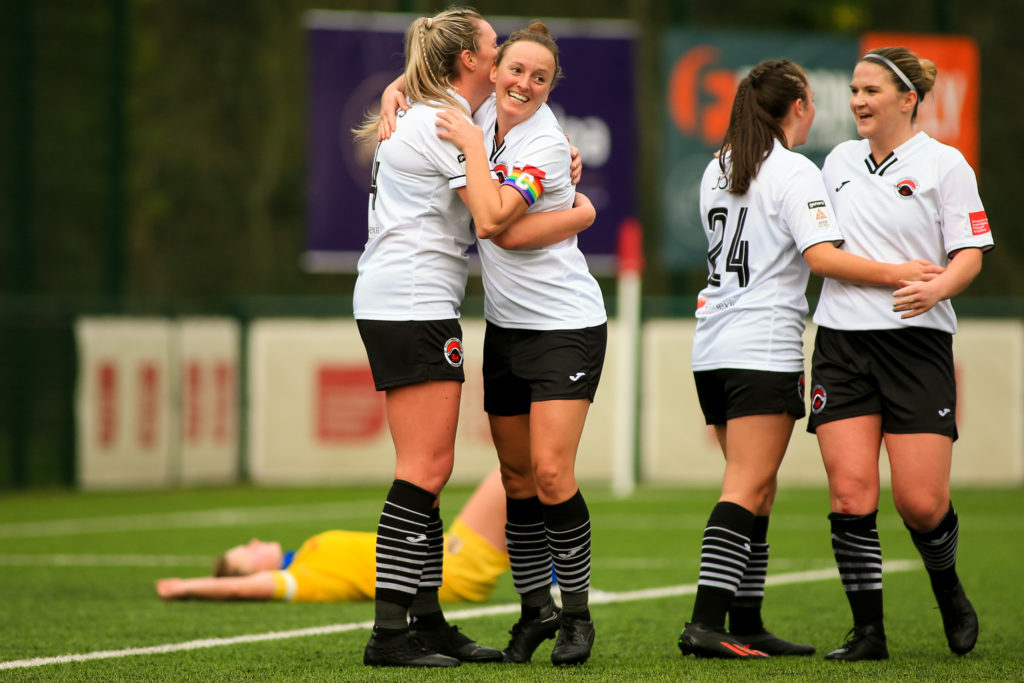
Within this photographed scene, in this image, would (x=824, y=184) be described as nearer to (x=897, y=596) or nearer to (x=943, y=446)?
(x=943, y=446)

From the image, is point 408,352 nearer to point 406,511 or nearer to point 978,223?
Answer: point 406,511

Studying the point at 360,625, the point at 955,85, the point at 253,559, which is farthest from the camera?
the point at 955,85

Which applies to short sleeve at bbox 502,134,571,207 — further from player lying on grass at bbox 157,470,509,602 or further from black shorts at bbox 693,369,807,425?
player lying on grass at bbox 157,470,509,602

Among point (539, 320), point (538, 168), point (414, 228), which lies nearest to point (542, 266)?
point (539, 320)

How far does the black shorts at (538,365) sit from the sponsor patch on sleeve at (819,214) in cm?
75

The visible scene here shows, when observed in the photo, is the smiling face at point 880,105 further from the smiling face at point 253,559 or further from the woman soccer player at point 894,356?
the smiling face at point 253,559

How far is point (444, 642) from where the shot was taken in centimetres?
462

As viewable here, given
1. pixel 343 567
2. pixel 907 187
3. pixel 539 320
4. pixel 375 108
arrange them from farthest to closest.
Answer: pixel 375 108 < pixel 343 567 < pixel 907 187 < pixel 539 320

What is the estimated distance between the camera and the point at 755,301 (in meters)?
4.64

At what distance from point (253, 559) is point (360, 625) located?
0.94 m

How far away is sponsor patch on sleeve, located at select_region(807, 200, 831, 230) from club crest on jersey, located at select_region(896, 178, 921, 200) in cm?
27

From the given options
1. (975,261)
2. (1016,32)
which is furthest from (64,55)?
(1016,32)

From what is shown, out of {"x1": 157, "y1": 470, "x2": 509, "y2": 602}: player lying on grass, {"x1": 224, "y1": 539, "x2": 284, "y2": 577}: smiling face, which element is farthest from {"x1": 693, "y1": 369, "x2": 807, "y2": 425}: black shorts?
{"x1": 224, "y1": 539, "x2": 284, "y2": 577}: smiling face

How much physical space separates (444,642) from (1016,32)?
1865 cm
